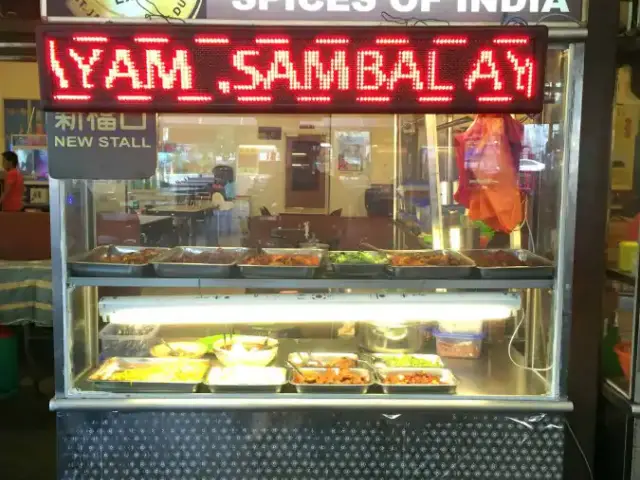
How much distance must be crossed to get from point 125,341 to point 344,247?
1.80 m

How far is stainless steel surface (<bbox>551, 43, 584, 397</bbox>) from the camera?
3166mm

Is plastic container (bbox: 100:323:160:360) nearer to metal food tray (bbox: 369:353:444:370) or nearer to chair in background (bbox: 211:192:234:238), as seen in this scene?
chair in background (bbox: 211:192:234:238)

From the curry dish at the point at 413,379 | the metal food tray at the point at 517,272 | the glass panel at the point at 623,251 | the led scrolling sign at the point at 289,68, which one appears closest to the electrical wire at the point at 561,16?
the led scrolling sign at the point at 289,68

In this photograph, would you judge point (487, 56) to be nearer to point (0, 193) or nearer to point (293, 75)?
point (293, 75)

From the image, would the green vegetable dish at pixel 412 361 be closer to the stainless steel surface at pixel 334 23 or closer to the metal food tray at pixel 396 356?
the metal food tray at pixel 396 356

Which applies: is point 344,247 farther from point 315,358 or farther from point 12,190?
point 12,190

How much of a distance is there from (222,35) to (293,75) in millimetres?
357

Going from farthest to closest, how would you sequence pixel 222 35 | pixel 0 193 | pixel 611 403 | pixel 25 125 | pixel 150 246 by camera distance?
pixel 25 125 → pixel 0 193 → pixel 150 246 → pixel 611 403 → pixel 222 35

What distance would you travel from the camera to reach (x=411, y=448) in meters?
3.27

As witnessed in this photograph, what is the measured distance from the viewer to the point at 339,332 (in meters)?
4.38

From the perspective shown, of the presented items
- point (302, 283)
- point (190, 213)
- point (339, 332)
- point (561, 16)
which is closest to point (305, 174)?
point (190, 213)

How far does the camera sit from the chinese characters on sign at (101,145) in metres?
3.21

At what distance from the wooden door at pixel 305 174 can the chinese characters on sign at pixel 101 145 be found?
7.84 feet

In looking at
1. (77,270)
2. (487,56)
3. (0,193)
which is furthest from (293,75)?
(0,193)
